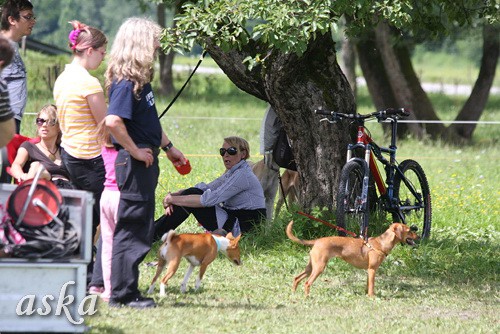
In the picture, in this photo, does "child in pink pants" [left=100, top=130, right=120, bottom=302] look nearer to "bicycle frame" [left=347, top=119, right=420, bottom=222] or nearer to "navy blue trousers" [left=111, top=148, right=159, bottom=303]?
"navy blue trousers" [left=111, top=148, right=159, bottom=303]

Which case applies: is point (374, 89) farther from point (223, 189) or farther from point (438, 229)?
point (223, 189)

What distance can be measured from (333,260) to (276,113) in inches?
64.2

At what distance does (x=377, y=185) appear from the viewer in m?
9.16

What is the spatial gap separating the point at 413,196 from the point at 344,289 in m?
2.16

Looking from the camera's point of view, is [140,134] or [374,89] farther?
[374,89]

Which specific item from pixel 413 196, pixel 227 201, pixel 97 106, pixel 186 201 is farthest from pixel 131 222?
pixel 413 196

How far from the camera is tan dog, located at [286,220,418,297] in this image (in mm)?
7344

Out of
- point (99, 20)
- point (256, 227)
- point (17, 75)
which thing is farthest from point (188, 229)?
point (99, 20)

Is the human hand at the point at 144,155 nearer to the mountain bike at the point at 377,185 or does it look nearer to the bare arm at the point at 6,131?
the bare arm at the point at 6,131

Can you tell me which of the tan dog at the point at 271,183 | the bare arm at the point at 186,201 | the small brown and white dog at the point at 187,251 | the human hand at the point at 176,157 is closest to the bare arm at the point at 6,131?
the human hand at the point at 176,157

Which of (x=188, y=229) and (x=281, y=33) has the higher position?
(x=281, y=33)

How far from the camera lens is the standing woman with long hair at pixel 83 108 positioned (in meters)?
6.82

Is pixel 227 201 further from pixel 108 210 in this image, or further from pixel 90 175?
pixel 108 210

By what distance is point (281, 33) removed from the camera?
777cm
